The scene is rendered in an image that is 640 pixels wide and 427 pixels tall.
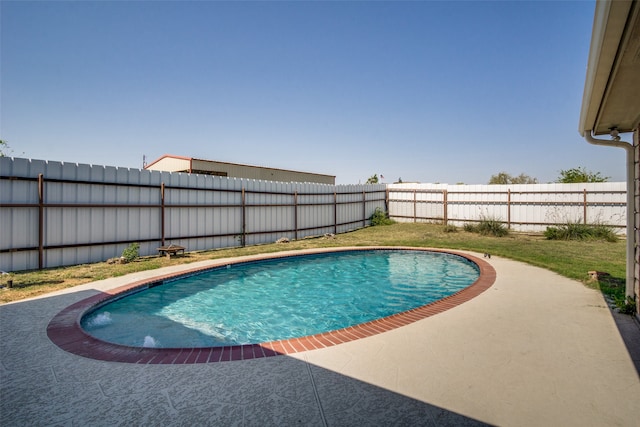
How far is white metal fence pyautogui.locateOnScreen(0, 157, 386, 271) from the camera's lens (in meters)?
7.70

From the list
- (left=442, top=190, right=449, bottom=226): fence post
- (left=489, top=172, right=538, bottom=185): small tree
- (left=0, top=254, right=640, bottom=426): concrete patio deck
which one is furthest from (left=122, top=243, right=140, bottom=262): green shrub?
(left=489, top=172, right=538, bottom=185): small tree

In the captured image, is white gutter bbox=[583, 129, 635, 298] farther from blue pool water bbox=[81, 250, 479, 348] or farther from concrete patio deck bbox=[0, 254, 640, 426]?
blue pool water bbox=[81, 250, 479, 348]

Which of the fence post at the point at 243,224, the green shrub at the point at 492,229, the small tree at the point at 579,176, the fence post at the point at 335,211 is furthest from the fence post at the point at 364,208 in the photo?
the small tree at the point at 579,176

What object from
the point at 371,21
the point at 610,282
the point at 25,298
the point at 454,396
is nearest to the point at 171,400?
the point at 454,396

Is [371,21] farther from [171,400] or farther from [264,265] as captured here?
[171,400]

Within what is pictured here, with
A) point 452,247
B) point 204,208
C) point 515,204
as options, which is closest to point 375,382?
point 452,247

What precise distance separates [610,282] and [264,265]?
28.0ft

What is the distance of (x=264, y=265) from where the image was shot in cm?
991

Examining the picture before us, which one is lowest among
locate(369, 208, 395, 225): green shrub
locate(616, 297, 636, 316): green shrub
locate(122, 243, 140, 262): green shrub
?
locate(616, 297, 636, 316): green shrub

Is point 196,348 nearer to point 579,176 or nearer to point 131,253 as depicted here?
point 131,253

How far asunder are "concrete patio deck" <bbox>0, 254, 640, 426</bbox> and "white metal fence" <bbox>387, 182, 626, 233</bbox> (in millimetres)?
→ 13532

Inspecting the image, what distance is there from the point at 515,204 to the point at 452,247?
775cm

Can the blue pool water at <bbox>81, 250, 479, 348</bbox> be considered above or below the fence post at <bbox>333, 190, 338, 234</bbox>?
below

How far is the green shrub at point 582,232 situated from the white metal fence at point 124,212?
11.0 meters
